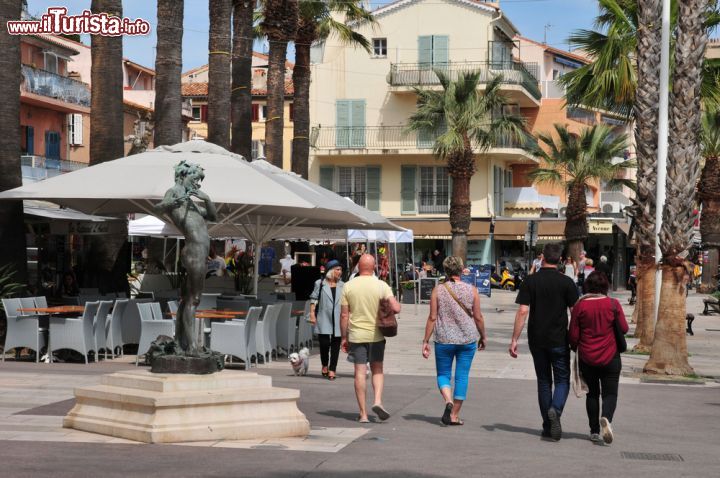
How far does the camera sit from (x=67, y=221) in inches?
967

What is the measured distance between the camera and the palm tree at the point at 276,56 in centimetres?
3341

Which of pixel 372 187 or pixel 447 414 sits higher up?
pixel 372 187

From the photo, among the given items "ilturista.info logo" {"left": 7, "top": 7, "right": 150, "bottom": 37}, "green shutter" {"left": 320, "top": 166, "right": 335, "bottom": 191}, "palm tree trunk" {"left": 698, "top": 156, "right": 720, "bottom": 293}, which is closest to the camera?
"ilturista.info logo" {"left": 7, "top": 7, "right": 150, "bottom": 37}

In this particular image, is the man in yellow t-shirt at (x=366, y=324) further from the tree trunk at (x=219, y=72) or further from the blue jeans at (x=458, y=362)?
the tree trunk at (x=219, y=72)

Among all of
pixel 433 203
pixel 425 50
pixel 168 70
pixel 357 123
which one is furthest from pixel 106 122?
pixel 425 50

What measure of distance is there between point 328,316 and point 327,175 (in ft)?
143

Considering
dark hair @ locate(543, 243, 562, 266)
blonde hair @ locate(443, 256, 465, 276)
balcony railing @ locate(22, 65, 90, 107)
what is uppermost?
balcony railing @ locate(22, 65, 90, 107)

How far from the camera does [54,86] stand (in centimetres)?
5097

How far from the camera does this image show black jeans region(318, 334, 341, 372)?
54.3 ft

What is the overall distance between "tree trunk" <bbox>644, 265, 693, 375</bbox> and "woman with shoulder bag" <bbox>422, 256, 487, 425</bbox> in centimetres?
683

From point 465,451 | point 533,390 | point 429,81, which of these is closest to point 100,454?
point 465,451

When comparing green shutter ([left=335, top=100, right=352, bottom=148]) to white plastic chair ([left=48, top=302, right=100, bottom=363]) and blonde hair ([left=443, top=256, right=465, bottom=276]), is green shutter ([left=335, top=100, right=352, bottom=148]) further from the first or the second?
blonde hair ([left=443, top=256, right=465, bottom=276])

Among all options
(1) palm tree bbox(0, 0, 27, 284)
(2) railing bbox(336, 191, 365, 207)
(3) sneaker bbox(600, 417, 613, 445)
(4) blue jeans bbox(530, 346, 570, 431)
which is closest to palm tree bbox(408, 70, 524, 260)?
(2) railing bbox(336, 191, 365, 207)

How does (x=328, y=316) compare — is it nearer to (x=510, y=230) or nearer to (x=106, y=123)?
(x=106, y=123)
